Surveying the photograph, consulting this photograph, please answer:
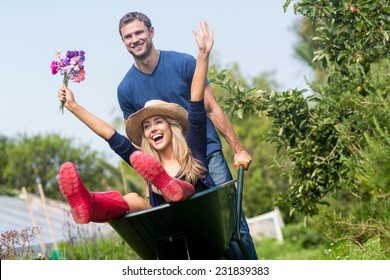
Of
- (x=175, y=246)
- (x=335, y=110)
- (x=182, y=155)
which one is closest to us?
(x=175, y=246)

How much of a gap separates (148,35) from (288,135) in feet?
4.29

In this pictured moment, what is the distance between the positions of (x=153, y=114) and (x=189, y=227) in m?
0.70

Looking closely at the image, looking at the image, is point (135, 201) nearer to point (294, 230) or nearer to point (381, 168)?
point (381, 168)

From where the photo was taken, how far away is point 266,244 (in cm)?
1432

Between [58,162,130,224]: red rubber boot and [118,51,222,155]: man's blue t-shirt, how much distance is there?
680 millimetres

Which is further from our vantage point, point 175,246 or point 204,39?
point 204,39

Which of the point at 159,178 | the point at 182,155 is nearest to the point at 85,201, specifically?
the point at 159,178

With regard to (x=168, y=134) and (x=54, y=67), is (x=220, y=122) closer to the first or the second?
(x=168, y=134)

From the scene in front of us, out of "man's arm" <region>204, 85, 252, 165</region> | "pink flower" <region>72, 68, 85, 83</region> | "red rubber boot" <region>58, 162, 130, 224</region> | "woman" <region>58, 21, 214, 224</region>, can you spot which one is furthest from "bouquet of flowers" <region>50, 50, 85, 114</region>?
"red rubber boot" <region>58, 162, 130, 224</region>

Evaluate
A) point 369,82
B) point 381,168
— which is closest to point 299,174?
point 369,82

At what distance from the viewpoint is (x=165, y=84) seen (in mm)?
4613

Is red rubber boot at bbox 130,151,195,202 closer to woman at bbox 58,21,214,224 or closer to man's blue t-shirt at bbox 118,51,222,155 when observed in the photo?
woman at bbox 58,21,214,224

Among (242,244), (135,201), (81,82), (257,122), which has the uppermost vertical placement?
(257,122)

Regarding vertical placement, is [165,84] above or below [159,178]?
above
